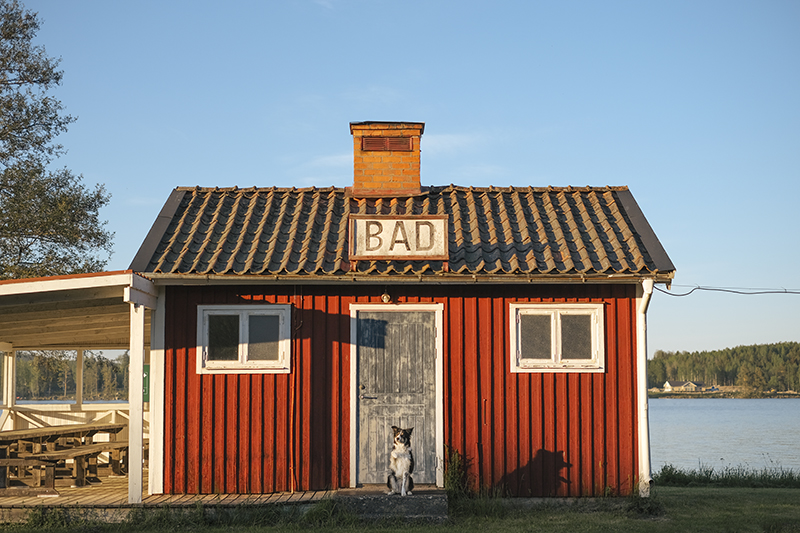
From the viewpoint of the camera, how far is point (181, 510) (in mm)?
8562

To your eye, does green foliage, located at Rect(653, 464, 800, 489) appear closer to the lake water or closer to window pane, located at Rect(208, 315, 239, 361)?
the lake water

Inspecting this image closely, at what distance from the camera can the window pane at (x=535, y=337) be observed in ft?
31.4

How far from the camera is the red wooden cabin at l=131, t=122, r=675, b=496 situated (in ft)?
30.7

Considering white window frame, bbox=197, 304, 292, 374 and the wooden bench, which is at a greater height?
white window frame, bbox=197, 304, 292, 374

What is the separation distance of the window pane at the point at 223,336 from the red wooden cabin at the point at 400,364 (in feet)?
0.08

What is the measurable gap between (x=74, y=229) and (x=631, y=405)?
52.0 feet

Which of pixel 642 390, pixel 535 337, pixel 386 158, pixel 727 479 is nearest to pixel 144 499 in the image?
pixel 535 337

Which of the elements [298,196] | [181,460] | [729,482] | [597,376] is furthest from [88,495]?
[729,482]

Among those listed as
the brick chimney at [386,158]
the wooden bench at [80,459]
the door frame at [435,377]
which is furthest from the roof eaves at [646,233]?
the wooden bench at [80,459]

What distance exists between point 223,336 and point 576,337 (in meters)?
4.48

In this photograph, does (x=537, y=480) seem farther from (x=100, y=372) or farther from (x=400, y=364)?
(x=100, y=372)

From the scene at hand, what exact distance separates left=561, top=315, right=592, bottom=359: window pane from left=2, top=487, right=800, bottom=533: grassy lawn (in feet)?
5.91

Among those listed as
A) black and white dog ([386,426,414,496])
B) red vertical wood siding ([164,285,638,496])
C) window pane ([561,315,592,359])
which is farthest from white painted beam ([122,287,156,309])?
window pane ([561,315,592,359])

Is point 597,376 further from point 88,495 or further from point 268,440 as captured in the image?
point 88,495
